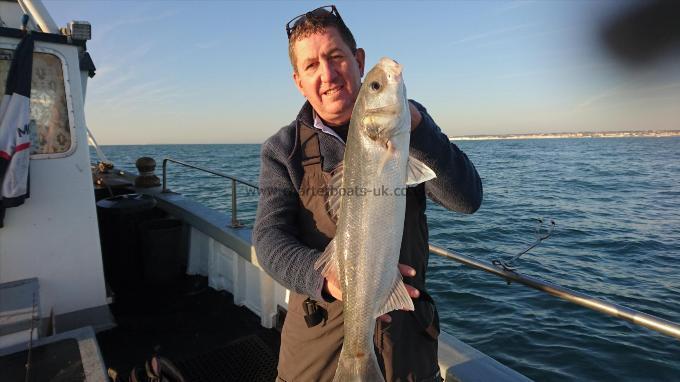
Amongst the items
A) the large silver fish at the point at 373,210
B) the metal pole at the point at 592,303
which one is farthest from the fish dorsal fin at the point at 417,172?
the metal pole at the point at 592,303

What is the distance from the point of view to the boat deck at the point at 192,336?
455 centimetres

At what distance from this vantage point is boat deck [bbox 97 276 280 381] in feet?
14.9

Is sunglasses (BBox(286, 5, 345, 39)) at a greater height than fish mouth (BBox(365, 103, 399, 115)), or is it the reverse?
sunglasses (BBox(286, 5, 345, 39))

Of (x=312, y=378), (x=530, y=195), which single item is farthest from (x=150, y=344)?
(x=530, y=195)

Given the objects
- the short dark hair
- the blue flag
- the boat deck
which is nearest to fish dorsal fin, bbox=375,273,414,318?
the short dark hair

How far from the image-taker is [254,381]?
4.26 m

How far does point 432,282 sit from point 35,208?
7.82 meters

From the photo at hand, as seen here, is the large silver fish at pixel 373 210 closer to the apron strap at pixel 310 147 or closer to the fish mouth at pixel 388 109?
the fish mouth at pixel 388 109

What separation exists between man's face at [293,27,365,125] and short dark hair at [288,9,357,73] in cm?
3

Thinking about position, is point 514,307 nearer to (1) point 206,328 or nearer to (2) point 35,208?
(1) point 206,328

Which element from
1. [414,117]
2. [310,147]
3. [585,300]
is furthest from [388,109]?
[585,300]

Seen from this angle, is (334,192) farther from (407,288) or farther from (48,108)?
(48,108)

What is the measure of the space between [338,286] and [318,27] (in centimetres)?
146

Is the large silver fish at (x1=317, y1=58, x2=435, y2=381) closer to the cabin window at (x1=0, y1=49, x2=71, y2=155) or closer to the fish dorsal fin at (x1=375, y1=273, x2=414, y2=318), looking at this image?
the fish dorsal fin at (x1=375, y1=273, x2=414, y2=318)
